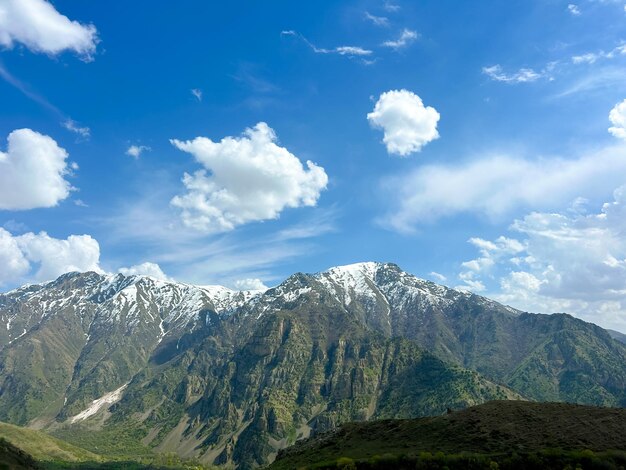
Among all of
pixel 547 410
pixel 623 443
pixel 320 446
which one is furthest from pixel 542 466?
pixel 320 446

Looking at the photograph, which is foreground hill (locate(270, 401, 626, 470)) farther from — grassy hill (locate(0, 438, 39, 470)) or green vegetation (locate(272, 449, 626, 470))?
grassy hill (locate(0, 438, 39, 470))

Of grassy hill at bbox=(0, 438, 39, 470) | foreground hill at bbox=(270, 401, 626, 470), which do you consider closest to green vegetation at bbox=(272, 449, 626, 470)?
foreground hill at bbox=(270, 401, 626, 470)

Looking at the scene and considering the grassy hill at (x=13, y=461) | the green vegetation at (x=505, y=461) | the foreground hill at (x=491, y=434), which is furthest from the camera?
the grassy hill at (x=13, y=461)

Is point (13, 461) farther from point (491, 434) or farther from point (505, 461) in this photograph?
point (505, 461)

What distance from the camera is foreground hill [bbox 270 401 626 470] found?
94750 mm

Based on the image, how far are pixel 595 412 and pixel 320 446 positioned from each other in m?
73.3

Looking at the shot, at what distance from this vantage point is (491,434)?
10362 cm

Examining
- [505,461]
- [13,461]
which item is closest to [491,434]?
[505,461]

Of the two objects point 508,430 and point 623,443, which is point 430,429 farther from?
point 623,443

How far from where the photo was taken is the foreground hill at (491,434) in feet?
311

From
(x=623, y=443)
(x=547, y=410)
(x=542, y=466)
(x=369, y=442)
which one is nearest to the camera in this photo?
(x=542, y=466)

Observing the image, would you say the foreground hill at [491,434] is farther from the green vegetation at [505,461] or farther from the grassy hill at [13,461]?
the grassy hill at [13,461]

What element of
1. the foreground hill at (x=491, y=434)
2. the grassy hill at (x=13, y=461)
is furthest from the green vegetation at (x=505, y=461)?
the grassy hill at (x=13, y=461)

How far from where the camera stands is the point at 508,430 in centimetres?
10444
